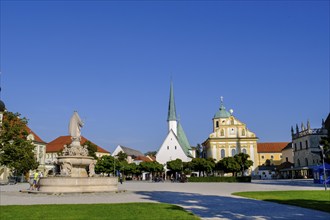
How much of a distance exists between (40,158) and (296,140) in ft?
212

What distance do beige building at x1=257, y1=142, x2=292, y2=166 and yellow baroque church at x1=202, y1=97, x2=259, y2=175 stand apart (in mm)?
34137

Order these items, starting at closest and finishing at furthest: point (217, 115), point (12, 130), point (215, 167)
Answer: point (12, 130)
point (215, 167)
point (217, 115)

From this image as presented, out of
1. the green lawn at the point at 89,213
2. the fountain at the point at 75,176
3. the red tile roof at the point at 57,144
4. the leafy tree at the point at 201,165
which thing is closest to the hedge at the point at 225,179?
the leafy tree at the point at 201,165

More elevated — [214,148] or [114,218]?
[214,148]

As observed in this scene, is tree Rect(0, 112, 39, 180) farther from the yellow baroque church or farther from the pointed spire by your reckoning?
the pointed spire

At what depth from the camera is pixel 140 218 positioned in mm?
11922

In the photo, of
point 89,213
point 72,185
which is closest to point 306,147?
point 72,185

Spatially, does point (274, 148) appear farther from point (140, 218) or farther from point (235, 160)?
point (140, 218)

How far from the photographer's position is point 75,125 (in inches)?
1125

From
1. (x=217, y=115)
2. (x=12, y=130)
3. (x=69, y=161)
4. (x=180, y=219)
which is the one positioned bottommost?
(x=180, y=219)

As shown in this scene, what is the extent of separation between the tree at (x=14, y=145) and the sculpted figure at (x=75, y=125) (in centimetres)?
1597

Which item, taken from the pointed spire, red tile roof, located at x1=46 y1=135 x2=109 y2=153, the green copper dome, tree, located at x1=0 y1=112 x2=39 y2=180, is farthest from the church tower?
tree, located at x1=0 y1=112 x2=39 y2=180

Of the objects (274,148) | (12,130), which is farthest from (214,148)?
(12,130)

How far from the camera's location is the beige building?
131 meters
